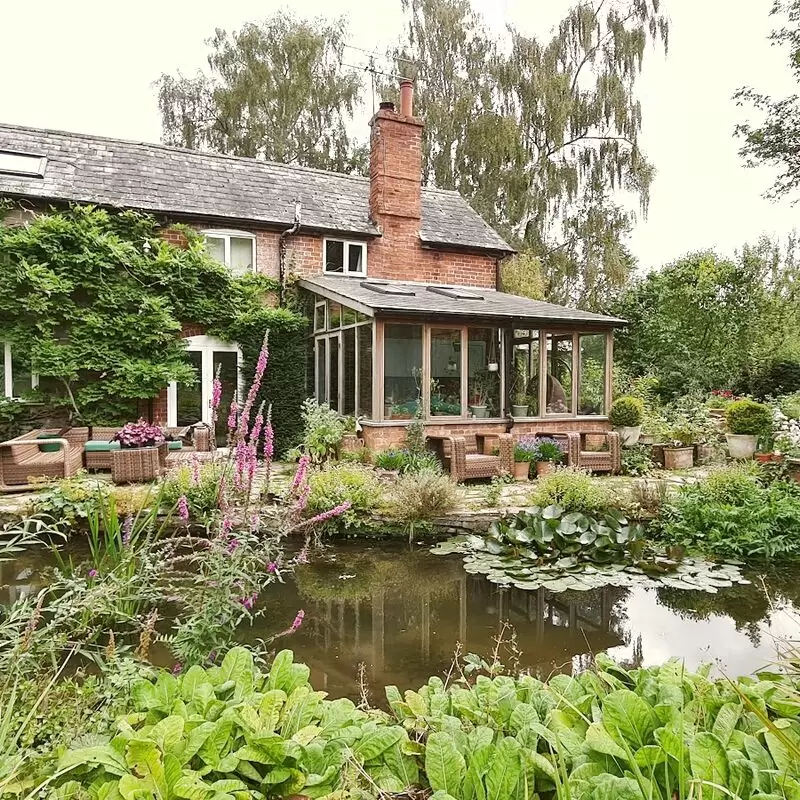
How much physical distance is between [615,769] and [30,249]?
11487 millimetres

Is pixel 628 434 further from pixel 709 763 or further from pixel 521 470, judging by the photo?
pixel 709 763

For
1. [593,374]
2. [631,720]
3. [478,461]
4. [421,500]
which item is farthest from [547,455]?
[631,720]

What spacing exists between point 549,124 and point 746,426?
13031 millimetres

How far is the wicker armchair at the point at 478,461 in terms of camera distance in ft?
29.8

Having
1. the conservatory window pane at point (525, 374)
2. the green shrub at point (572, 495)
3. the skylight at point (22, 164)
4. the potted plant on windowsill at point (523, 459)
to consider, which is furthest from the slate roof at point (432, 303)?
the skylight at point (22, 164)

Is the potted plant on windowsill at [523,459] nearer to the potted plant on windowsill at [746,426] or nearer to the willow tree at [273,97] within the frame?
the potted plant on windowsill at [746,426]

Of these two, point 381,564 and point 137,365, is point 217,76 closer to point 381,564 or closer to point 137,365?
point 137,365

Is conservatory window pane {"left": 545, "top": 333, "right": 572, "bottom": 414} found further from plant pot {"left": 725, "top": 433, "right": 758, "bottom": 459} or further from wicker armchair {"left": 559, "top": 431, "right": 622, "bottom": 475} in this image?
A: plant pot {"left": 725, "top": 433, "right": 758, "bottom": 459}

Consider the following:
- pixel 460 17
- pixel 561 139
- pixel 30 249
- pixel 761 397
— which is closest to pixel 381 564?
pixel 30 249

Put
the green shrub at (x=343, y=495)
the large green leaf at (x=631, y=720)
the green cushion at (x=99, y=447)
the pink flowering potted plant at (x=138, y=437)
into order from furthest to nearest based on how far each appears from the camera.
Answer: the green cushion at (x=99, y=447)
the pink flowering potted plant at (x=138, y=437)
the green shrub at (x=343, y=495)
the large green leaf at (x=631, y=720)

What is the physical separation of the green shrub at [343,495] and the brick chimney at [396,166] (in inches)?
303

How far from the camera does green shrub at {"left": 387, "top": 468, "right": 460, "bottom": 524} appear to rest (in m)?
6.81

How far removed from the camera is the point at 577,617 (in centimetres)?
488

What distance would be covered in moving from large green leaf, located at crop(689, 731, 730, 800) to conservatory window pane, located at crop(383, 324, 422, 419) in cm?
812
